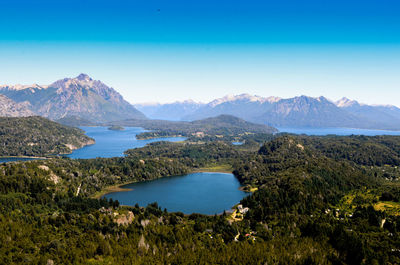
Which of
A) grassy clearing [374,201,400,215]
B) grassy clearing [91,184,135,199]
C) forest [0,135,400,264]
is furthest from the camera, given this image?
grassy clearing [91,184,135,199]

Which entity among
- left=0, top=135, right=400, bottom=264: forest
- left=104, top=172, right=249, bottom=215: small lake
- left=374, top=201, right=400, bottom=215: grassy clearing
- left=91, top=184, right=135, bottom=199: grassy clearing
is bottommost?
left=91, top=184, right=135, bottom=199: grassy clearing

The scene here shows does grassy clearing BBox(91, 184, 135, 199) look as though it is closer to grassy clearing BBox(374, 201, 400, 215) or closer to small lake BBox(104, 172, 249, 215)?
small lake BBox(104, 172, 249, 215)

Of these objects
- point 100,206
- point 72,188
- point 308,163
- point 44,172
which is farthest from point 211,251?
point 308,163

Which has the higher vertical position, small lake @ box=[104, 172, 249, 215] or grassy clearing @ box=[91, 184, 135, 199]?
small lake @ box=[104, 172, 249, 215]

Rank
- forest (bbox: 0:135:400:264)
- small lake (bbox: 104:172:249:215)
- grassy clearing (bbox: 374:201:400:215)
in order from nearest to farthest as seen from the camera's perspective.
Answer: forest (bbox: 0:135:400:264), grassy clearing (bbox: 374:201:400:215), small lake (bbox: 104:172:249:215)

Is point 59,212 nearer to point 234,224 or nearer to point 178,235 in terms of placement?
point 178,235

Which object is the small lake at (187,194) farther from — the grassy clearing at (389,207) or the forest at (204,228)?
the grassy clearing at (389,207)

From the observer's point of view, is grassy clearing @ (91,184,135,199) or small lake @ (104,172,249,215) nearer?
small lake @ (104,172,249,215)

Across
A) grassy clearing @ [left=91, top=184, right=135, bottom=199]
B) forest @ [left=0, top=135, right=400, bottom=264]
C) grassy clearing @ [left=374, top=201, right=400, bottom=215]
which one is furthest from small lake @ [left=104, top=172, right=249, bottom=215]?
grassy clearing @ [left=374, top=201, right=400, bottom=215]

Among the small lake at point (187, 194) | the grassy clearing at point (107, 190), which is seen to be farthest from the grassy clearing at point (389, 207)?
the grassy clearing at point (107, 190)
